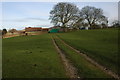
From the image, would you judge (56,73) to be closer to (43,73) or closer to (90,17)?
(43,73)

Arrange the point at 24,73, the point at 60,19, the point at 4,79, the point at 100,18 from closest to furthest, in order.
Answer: the point at 4,79 → the point at 24,73 → the point at 60,19 → the point at 100,18

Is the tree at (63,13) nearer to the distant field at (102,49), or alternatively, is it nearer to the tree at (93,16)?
the tree at (93,16)

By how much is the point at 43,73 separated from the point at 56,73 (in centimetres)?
70

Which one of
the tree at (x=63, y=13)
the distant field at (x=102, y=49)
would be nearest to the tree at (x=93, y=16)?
the tree at (x=63, y=13)

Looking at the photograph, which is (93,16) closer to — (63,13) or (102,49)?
(63,13)

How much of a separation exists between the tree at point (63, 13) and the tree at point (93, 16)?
38.6 ft

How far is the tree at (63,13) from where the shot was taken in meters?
58.9

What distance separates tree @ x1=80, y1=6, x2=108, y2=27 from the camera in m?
69.3

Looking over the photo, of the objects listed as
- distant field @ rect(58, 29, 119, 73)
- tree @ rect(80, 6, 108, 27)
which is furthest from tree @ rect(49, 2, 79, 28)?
distant field @ rect(58, 29, 119, 73)

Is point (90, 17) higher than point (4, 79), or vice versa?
point (90, 17)

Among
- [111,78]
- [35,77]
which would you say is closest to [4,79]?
[35,77]

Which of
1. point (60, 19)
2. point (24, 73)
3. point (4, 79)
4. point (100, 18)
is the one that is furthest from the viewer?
point (100, 18)

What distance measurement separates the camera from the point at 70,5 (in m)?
59.8

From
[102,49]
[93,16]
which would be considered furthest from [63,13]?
[102,49]
